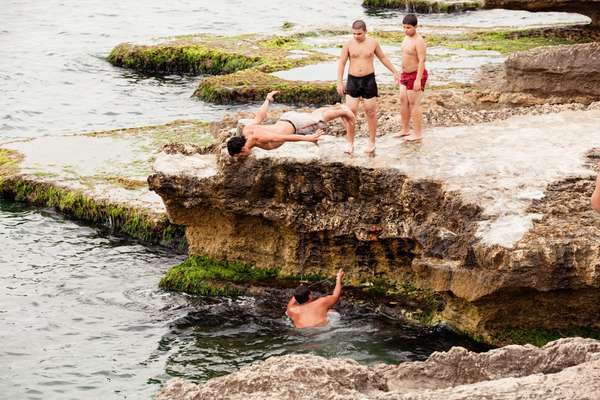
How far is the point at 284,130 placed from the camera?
16562 mm

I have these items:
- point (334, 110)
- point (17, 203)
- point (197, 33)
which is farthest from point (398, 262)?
point (197, 33)

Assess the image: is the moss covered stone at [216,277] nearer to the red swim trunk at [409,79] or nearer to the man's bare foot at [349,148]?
the man's bare foot at [349,148]

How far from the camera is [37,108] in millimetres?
32625

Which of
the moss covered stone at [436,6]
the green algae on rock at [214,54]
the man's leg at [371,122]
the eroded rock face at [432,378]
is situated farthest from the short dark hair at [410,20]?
the moss covered stone at [436,6]

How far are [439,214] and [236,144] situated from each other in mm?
3493

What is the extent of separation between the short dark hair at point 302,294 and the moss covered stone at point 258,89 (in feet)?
43.9

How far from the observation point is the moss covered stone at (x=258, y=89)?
2931 cm

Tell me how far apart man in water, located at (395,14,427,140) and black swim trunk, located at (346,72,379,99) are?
1.68 ft

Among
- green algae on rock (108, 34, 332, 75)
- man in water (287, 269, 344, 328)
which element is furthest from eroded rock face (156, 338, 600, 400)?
green algae on rock (108, 34, 332, 75)

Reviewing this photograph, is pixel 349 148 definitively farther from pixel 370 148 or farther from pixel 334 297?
pixel 334 297

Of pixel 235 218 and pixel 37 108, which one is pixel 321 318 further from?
pixel 37 108

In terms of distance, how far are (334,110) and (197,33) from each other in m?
24.8

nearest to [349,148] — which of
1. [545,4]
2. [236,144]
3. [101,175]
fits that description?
[236,144]

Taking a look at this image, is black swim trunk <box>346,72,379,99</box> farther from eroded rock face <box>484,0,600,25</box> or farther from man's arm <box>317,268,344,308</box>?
eroded rock face <box>484,0,600,25</box>
